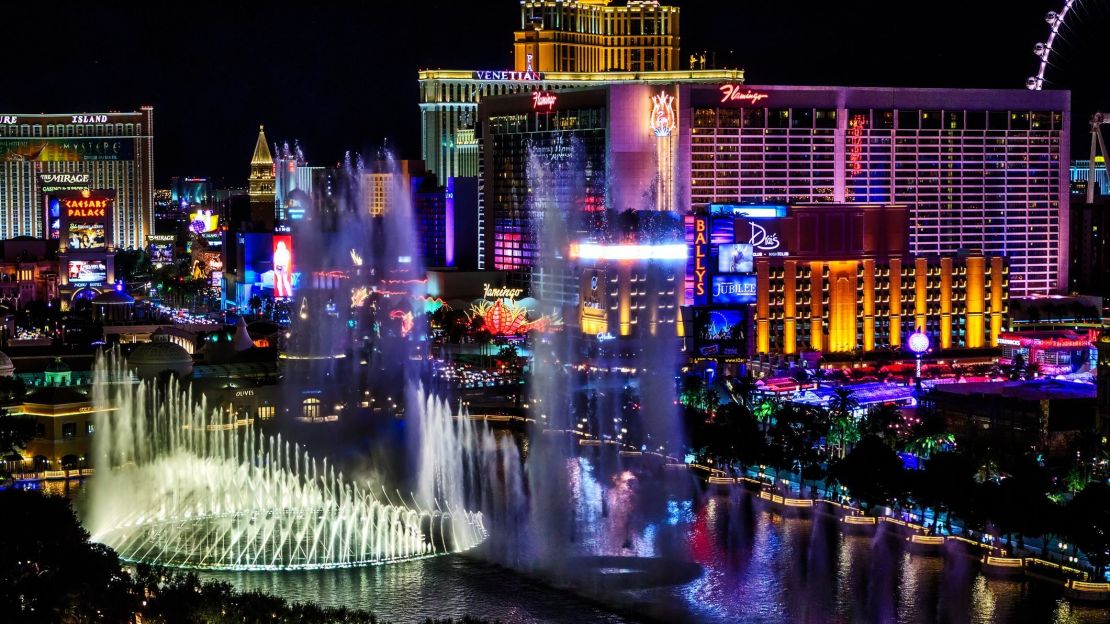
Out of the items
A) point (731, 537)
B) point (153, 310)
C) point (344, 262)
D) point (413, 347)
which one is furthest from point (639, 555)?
point (344, 262)

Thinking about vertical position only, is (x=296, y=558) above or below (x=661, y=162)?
below

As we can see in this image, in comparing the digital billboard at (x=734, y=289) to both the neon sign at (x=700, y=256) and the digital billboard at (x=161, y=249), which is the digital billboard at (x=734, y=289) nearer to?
the neon sign at (x=700, y=256)

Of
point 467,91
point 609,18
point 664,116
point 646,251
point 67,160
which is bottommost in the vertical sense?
point 646,251

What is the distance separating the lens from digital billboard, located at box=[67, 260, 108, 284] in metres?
99.4

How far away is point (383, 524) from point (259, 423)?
18.1 metres

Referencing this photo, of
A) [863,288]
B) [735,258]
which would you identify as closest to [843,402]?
[735,258]

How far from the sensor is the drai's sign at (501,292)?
299 ft

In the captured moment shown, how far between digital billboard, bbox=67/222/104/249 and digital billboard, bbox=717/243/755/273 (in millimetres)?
42051

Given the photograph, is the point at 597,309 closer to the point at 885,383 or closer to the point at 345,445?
the point at 885,383

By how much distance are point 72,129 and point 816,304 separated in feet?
248

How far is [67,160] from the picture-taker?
438 ft

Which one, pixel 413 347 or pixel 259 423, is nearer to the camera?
pixel 259 423

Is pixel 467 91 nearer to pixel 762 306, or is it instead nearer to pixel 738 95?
pixel 738 95

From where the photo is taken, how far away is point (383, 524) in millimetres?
43312
